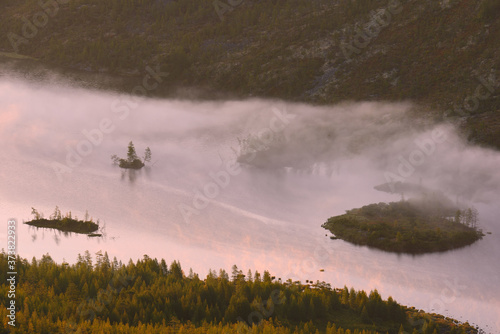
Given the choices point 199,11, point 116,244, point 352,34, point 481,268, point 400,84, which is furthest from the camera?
point 199,11

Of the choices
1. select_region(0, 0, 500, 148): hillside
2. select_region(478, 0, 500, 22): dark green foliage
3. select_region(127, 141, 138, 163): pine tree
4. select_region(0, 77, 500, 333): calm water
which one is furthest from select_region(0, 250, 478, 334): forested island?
select_region(478, 0, 500, 22): dark green foliage

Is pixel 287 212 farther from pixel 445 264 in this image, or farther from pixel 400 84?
pixel 400 84

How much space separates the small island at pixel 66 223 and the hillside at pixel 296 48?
6696cm

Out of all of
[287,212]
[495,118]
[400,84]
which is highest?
[400,84]

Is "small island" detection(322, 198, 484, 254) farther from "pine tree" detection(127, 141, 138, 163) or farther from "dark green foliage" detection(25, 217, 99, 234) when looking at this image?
"pine tree" detection(127, 141, 138, 163)

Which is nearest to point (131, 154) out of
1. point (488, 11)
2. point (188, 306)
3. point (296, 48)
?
point (188, 306)

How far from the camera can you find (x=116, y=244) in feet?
278

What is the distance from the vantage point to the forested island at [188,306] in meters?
57.9

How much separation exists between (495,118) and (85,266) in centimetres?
8066

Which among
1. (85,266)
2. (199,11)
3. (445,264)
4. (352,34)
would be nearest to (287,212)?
(445,264)

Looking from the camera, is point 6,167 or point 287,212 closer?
point 287,212

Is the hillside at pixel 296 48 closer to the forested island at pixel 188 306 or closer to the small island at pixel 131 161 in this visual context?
the small island at pixel 131 161

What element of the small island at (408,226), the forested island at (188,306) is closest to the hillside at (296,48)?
the small island at (408,226)

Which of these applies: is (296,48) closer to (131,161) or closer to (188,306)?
(131,161)
